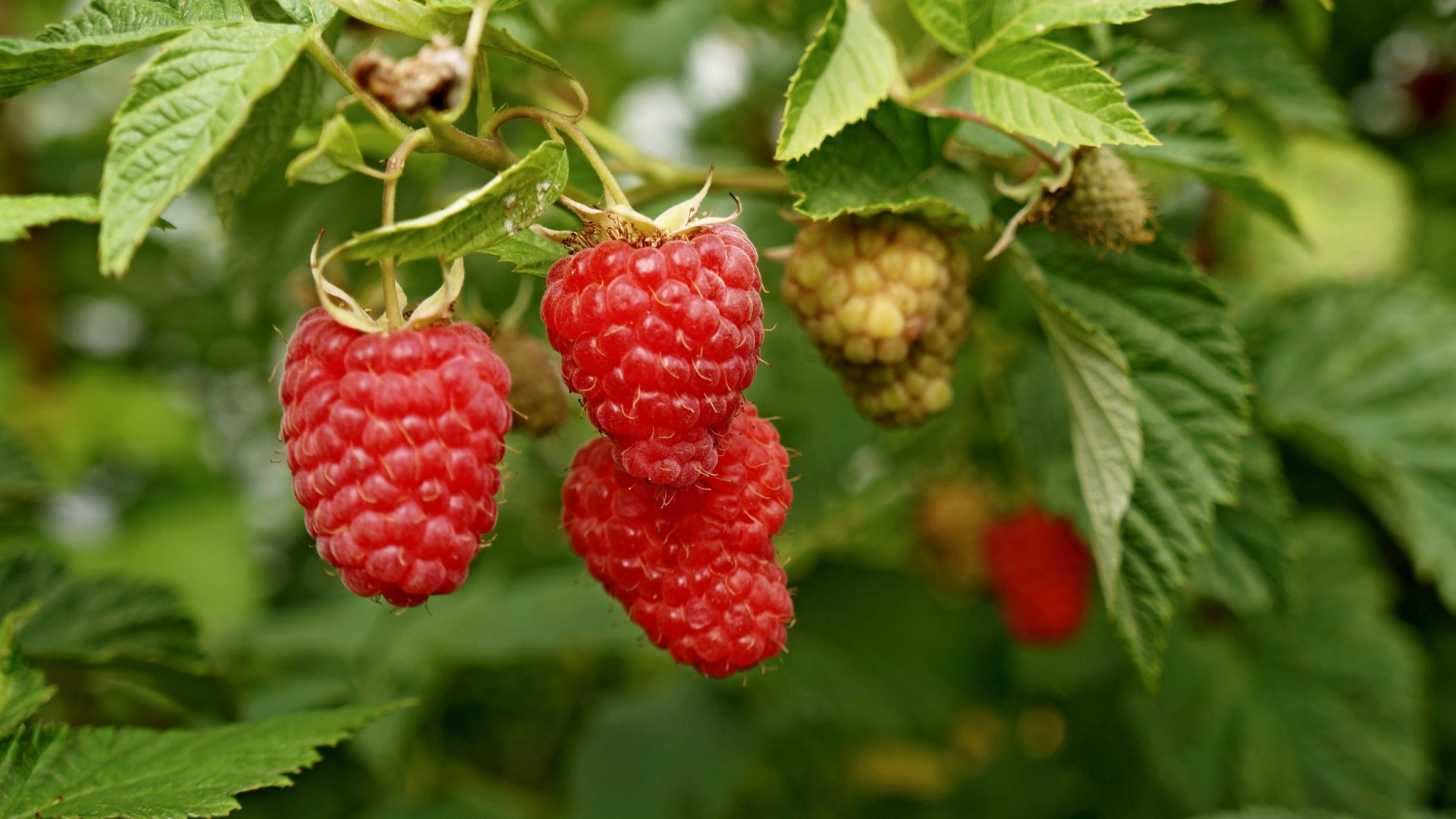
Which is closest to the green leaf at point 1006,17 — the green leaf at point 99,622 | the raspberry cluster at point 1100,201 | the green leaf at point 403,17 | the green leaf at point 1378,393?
the raspberry cluster at point 1100,201

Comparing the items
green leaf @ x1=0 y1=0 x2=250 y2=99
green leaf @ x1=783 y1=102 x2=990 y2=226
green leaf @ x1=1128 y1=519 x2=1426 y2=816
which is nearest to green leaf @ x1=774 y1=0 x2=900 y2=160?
green leaf @ x1=783 y1=102 x2=990 y2=226

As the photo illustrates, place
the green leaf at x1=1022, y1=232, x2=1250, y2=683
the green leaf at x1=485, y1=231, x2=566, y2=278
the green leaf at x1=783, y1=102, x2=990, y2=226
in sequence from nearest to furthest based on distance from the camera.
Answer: the green leaf at x1=485, y1=231, x2=566, y2=278 < the green leaf at x1=783, y1=102, x2=990, y2=226 < the green leaf at x1=1022, y1=232, x2=1250, y2=683

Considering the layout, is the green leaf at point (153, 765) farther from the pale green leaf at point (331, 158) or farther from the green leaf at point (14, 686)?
the pale green leaf at point (331, 158)

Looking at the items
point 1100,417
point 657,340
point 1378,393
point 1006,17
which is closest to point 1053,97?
point 1006,17

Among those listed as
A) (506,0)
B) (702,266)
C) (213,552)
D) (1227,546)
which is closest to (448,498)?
(702,266)

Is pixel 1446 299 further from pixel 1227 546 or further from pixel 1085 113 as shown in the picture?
pixel 1085 113

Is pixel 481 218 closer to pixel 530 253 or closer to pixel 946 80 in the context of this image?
pixel 530 253

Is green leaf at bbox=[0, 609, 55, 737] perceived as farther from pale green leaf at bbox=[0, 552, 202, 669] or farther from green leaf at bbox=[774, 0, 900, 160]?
green leaf at bbox=[774, 0, 900, 160]
